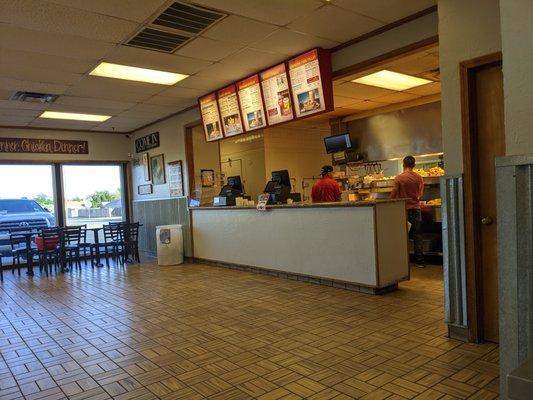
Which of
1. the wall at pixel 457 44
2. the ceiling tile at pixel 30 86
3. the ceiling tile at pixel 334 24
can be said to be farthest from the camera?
the ceiling tile at pixel 30 86

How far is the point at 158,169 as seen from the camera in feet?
29.7

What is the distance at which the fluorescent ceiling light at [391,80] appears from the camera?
6.45 meters

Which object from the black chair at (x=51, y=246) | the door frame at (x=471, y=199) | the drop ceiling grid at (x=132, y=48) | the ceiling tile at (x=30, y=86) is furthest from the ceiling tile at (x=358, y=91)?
the black chair at (x=51, y=246)

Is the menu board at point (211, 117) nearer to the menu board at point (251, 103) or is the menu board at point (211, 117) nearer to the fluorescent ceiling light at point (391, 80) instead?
the menu board at point (251, 103)

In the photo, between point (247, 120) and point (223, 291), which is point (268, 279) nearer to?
point (223, 291)

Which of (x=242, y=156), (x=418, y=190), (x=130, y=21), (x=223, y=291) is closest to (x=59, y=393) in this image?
(x=223, y=291)

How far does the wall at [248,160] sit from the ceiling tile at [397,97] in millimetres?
2787

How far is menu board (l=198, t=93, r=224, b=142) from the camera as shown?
6762 mm

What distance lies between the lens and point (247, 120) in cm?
618

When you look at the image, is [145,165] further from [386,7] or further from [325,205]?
[386,7]

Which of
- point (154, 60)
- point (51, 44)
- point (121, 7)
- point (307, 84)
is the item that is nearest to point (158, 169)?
point (154, 60)

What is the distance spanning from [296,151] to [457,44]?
274 inches

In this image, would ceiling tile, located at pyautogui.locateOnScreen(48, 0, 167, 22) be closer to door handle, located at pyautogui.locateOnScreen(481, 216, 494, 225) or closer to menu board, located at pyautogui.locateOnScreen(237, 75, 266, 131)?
menu board, located at pyautogui.locateOnScreen(237, 75, 266, 131)

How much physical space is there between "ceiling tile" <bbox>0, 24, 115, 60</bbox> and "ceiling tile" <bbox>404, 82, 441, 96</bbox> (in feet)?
16.7
